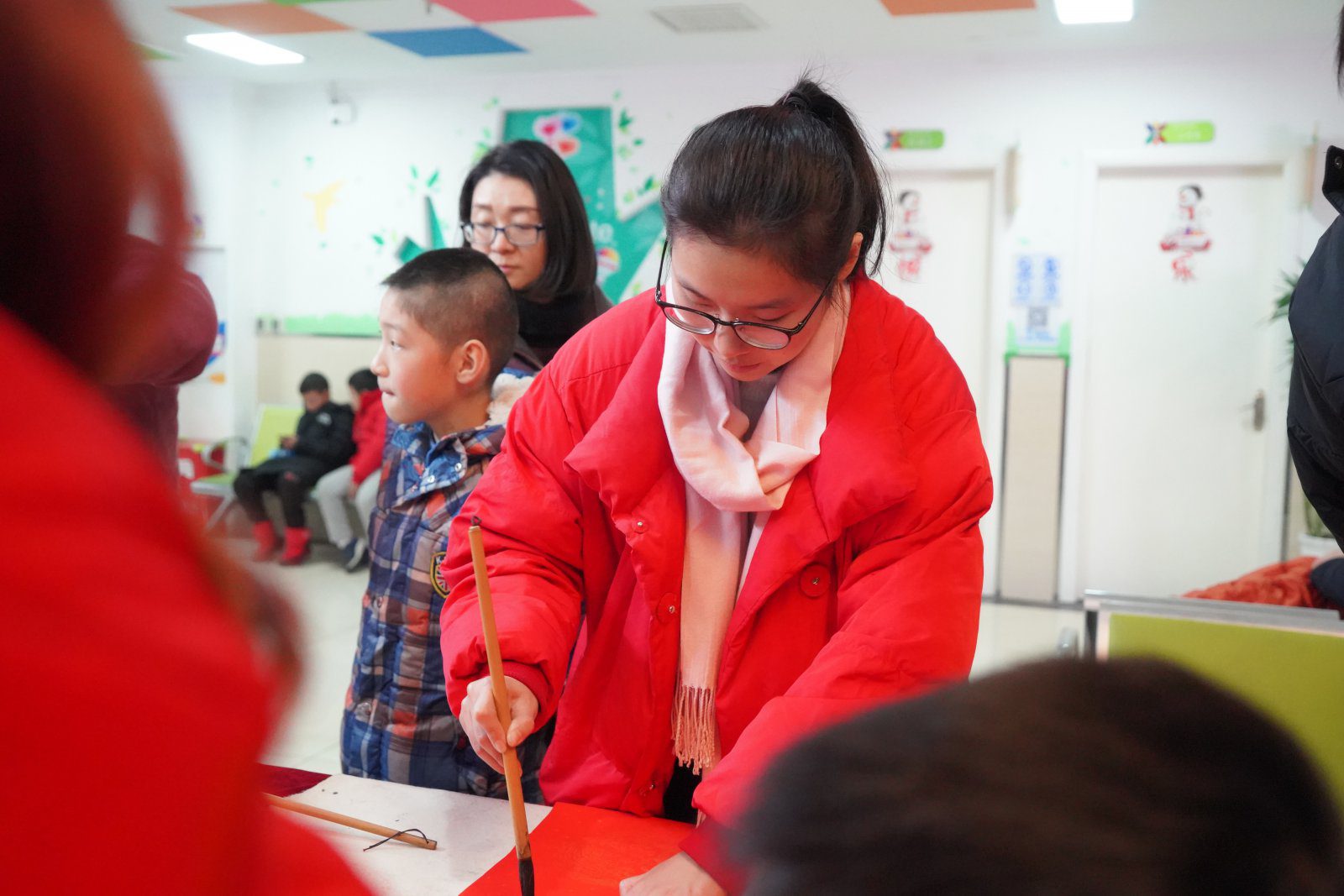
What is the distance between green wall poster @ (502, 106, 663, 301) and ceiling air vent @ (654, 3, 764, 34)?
3.50 feet

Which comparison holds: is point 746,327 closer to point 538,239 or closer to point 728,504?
point 728,504

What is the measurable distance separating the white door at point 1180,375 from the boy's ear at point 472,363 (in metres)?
4.48

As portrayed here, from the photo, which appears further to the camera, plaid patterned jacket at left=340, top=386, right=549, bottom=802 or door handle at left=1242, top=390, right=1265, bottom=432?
door handle at left=1242, top=390, right=1265, bottom=432

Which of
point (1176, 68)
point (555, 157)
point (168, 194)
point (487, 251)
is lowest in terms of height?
point (168, 194)

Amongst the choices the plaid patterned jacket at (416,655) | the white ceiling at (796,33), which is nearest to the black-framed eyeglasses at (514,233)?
the plaid patterned jacket at (416,655)

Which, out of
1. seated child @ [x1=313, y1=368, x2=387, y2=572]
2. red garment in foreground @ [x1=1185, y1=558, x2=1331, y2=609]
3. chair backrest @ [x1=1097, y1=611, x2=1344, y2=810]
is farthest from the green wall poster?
chair backrest @ [x1=1097, y1=611, x2=1344, y2=810]

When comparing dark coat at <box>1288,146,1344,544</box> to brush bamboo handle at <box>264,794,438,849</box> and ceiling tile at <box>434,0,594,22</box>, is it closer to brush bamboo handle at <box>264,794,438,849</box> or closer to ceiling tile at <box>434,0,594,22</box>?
brush bamboo handle at <box>264,794,438,849</box>

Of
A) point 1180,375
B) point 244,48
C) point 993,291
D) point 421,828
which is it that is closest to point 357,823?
point 421,828

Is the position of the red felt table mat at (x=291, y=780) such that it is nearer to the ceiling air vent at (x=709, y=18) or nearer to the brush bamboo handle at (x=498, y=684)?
the brush bamboo handle at (x=498, y=684)

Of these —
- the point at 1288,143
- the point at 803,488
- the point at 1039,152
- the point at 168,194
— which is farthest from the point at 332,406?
the point at 168,194

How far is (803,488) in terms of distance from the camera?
1.21 m

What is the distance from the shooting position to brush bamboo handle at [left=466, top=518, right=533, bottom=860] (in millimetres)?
1052

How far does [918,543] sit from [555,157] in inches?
53.7

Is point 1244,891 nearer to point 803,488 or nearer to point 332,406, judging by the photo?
point 803,488
